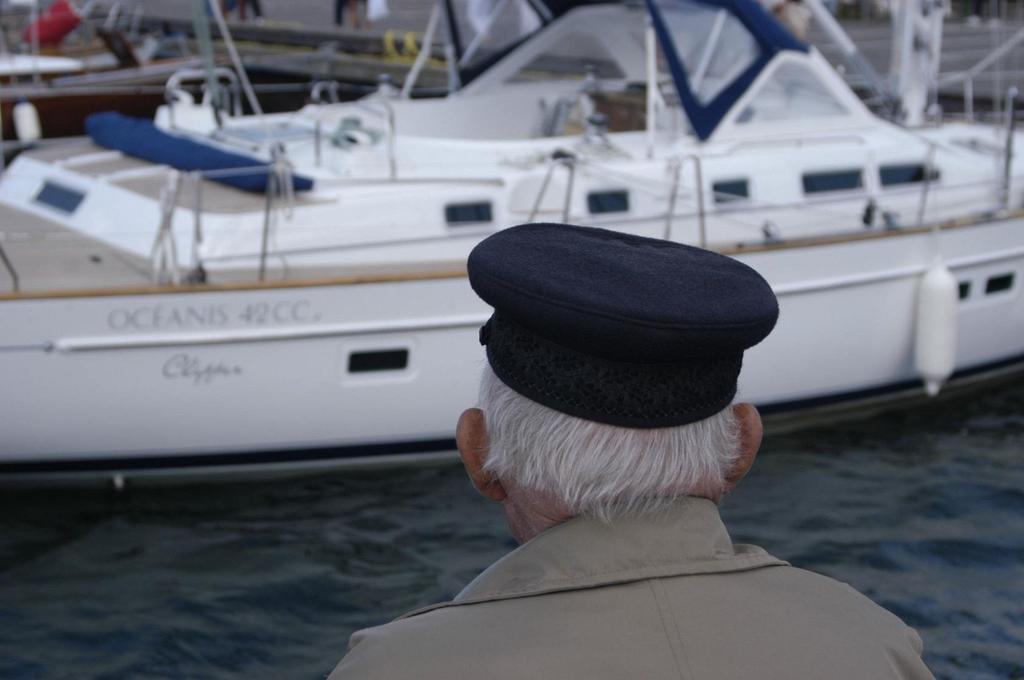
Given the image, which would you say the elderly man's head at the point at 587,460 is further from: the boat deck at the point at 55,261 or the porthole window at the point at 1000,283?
the porthole window at the point at 1000,283

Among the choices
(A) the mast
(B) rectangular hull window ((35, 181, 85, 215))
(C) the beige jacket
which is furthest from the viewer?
(A) the mast

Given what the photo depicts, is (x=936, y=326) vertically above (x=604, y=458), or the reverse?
(x=604, y=458)

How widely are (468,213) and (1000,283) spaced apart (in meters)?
4.05

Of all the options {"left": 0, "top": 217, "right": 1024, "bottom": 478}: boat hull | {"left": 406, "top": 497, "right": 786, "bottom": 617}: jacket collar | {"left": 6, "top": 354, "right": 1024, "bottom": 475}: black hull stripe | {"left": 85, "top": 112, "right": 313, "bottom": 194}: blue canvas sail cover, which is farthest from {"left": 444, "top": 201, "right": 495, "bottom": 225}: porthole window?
{"left": 406, "top": 497, "right": 786, "bottom": 617}: jacket collar

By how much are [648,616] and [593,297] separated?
1.30 feet

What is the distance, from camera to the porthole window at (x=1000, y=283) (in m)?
9.27

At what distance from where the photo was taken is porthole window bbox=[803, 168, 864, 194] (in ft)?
28.7

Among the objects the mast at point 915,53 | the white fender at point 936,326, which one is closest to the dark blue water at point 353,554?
the white fender at point 936,326

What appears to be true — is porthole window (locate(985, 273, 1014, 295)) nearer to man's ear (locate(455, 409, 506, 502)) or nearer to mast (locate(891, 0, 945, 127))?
mast (locate(891, 0, 945, 127))

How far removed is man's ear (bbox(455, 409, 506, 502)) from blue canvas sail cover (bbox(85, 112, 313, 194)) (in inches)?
233

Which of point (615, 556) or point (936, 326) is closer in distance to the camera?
point (615, 556)

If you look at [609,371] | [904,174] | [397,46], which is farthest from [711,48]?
[397,46]

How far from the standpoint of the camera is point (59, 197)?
27.8 feet

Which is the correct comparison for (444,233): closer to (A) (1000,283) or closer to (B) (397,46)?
(A) (1000,283)
